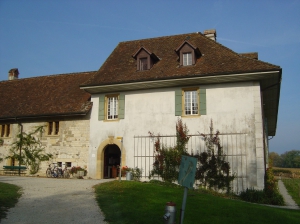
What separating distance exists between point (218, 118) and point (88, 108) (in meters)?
7.60

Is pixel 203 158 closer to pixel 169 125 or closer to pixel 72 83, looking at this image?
pixel 169 125

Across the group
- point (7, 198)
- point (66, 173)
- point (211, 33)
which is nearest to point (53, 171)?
point (66, 173)

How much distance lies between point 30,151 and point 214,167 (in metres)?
11.8

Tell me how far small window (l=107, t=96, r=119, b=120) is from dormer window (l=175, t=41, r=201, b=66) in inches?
172

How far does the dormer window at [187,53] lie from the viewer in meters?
17.3

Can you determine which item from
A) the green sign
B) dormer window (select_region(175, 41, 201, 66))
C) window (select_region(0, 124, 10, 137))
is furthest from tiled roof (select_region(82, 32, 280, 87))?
the green sign

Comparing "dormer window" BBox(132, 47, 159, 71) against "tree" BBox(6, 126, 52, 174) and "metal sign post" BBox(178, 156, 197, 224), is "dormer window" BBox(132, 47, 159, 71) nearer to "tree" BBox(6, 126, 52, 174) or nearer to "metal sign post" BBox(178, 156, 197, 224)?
"tree" BBox(6, 126, 52, 174)

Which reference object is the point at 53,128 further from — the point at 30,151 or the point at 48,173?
the point at 48,173

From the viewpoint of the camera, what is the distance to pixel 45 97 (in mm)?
21938

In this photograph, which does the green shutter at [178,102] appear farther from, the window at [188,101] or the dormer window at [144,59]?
the dormer window at [144,59]

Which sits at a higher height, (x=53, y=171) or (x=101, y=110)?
(x=101, y=110)

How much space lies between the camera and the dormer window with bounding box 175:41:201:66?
1730 centimetres

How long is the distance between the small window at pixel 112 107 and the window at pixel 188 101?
3701 millimetres

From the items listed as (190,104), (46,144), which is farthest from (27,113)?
(190,104)
